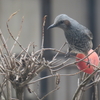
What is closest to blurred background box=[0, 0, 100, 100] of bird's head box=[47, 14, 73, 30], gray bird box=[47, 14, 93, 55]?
gray bird box=[47, 14, 93, 55]

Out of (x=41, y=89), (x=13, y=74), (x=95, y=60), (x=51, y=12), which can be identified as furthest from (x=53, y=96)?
(x=13, y=74)

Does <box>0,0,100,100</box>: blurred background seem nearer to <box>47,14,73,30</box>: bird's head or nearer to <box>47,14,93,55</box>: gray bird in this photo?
<box>47,14,93,55</box>: gray bird

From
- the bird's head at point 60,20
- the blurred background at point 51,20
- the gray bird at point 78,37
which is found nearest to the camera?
the bird's head at point 60,20

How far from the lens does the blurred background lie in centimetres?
480

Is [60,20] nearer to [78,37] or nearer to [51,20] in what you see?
[78,37]

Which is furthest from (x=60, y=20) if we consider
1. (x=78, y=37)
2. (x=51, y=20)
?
(x=51, y=20)

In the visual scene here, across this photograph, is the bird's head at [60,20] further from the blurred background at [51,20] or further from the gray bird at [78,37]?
the blurred background at [51,20]

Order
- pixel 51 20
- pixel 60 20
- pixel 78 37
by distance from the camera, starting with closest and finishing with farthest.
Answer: pixel 60 20
pixel 78 37
pixel 51 20

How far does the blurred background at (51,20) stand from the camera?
480 cm

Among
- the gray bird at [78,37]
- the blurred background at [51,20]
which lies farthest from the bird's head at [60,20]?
Result: the blurred background at [51,20]

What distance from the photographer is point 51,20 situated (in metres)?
4.81

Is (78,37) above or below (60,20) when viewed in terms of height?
below

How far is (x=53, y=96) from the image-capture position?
500cm

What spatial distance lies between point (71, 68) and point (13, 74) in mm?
3445
